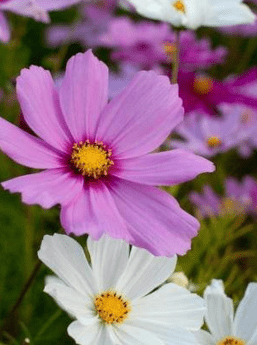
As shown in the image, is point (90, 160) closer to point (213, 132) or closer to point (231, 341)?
point (231, 341)

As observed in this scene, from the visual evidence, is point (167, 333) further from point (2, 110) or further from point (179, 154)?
point (2, 110)

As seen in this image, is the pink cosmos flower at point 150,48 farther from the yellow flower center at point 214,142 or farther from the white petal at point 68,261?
the white petal at point 68,261

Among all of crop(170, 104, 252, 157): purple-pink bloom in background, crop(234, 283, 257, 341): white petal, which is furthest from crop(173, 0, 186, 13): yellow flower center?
crop(170, 104, 252, 157): purple-pink bloom in background

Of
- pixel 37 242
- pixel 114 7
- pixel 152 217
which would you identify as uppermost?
pixel 152 217

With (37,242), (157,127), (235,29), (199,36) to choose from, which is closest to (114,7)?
(199,36)

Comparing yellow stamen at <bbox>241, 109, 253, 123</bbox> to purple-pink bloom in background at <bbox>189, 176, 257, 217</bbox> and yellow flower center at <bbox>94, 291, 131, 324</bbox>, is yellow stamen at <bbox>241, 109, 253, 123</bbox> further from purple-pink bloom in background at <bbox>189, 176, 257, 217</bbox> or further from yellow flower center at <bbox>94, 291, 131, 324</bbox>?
yellow flower center at <bbox>94, 291, 131, 324</bbox>

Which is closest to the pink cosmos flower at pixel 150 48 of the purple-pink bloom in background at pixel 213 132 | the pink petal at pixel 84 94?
the purple-pink bloom in background at pixel 213 132
